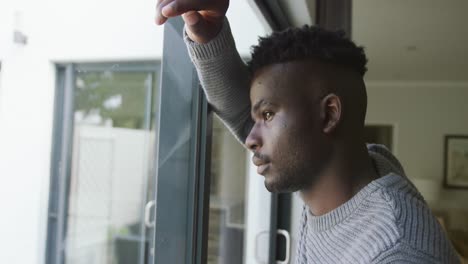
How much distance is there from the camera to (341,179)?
0.72 metres

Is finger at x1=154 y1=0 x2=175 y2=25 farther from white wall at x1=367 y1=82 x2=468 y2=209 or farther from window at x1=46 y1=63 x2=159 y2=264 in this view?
white wall at x1=367 y1=82 x2=468 y2=209

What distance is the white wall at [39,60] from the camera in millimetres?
767

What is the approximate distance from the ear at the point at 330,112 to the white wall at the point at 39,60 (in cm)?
53

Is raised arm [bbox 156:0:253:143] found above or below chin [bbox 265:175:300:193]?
above

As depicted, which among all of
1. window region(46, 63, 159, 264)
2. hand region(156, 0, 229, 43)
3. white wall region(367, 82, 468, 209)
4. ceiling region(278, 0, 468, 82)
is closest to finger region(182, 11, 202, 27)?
hand region(156, 0, 229, 43)

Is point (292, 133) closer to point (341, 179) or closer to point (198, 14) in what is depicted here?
point (341, 179)

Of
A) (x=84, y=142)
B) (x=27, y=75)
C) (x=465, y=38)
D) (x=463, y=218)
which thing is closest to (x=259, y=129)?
(x=27, y=75)

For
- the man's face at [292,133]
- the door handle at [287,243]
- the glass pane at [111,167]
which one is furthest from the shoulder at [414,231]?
the glass pane at [111,167]

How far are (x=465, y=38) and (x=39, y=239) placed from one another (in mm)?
3535

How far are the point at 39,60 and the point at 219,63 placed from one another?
0.61 meters

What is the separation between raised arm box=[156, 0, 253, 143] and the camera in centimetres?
68

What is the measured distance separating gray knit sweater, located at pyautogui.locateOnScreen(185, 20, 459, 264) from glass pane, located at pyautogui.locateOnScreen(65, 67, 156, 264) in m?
1.05

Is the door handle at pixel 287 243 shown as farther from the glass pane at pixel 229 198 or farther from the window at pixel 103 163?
the glass pane at pixel 229 198

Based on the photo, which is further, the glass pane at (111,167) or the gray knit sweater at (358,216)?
the glass pane at (111,167)
